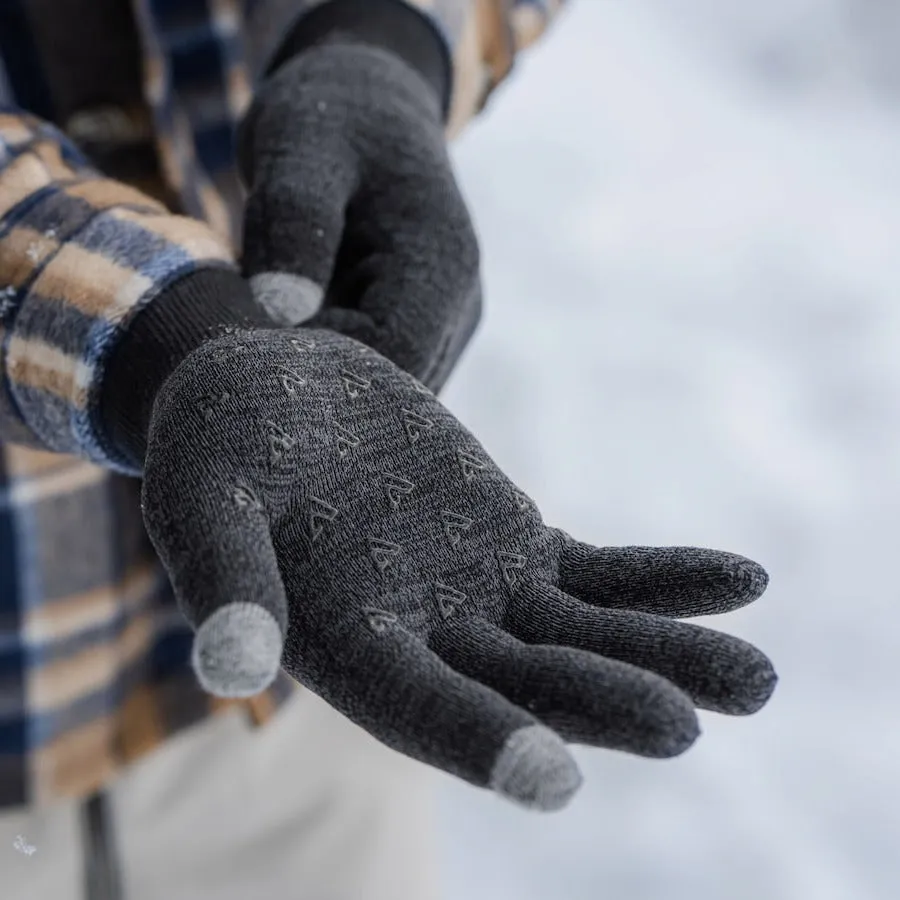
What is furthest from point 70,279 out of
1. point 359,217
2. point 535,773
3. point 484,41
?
point 484,41

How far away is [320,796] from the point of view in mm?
713

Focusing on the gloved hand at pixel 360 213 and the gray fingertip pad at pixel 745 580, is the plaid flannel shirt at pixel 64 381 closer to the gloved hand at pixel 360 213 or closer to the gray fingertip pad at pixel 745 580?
the gloved hand at pixel 360 213

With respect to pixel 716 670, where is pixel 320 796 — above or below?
below

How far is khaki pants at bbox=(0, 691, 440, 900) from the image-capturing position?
68cm

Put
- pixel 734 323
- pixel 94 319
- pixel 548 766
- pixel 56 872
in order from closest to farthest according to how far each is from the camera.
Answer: pixel 548 766, pixel 94 319, pixel 56 872, pixel 734 323

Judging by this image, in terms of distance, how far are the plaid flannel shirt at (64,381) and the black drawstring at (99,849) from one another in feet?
0.25

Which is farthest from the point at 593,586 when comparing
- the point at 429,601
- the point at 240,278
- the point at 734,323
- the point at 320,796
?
the point at 734,323

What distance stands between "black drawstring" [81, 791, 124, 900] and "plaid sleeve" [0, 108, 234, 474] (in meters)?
0.35

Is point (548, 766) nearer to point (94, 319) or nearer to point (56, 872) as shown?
point (94, 319)

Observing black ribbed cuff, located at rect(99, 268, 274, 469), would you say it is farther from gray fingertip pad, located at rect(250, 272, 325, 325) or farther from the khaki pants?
the khaki pants

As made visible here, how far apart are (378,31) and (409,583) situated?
1.14 ft

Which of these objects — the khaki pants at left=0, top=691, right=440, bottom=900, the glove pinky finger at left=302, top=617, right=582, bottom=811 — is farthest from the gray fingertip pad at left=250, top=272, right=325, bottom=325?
the khaki pants at left=0, top=691, right=440, bottom=900

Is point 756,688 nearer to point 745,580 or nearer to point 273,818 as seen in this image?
point 745,580

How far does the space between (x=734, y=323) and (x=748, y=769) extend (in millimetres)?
391
